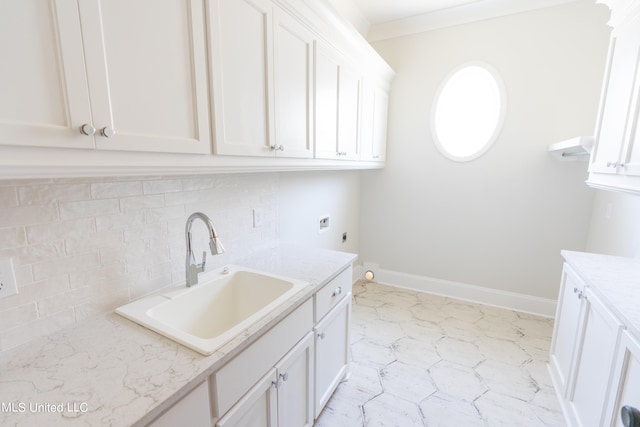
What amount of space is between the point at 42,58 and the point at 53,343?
2.74ft

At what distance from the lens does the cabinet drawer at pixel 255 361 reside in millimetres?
911

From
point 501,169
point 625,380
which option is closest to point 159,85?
point 625,380

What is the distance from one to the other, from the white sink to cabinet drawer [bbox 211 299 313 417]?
0.08m

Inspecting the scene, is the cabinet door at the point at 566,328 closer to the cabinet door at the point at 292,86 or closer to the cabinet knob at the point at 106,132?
the cabinet door at the point at 292,86

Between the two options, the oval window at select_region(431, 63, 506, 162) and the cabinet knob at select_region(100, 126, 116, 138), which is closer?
the cabinet knob at select_region(100, 126, 116, 138)

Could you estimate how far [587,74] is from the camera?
2.40 m

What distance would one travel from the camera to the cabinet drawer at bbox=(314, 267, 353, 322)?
145cm

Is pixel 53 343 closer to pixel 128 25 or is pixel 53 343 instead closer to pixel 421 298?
pixel 128 25

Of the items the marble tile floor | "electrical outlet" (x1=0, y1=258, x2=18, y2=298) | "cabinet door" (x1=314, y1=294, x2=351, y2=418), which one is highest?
"electrical outlet" (x1=0, y1=258, x2=18, y2=298)

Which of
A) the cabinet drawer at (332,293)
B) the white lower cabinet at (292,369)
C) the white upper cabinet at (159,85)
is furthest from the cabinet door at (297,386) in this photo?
the white upper cabinet at (159,85)

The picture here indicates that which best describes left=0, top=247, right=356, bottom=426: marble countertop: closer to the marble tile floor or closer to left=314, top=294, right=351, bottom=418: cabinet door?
left=314, top=294, right=351, bottom=418: cabinet door

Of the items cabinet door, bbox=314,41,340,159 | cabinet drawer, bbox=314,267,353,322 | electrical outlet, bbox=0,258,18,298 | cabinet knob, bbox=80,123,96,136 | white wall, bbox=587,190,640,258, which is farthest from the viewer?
white wall, bbox=587,190,640,258

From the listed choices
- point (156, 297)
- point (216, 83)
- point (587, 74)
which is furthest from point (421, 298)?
point (216, 83)

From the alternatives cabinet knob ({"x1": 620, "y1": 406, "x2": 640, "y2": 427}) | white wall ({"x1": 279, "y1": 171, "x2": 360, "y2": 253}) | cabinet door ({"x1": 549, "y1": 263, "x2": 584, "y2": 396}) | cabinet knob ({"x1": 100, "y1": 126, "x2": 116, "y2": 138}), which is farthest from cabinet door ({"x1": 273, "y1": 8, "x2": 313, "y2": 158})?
cabinet door ({"x1": 549, "y1": 263, "x2": 584, "y2": 396})
